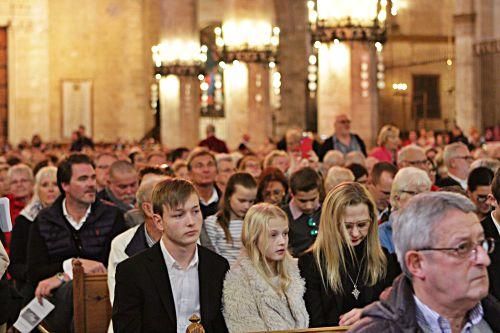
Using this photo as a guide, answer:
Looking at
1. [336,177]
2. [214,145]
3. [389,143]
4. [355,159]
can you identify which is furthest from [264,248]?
[214,145]

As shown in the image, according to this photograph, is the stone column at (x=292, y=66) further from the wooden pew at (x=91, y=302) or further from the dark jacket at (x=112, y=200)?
the wooden pew at (x=91, y=302)

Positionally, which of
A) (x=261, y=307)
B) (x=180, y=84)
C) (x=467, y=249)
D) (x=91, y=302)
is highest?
(x=180, y=84)

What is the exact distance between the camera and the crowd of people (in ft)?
14.4

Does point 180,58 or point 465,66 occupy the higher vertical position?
point 180,58

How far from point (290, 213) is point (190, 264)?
134 inches

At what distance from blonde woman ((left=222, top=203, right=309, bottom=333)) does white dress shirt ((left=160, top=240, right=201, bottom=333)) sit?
187mm

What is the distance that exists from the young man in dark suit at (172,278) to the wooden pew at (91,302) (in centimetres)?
143

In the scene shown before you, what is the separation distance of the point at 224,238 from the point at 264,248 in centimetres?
236

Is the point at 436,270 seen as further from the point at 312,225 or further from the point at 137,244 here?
the point at 312,225

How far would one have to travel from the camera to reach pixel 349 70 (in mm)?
19906

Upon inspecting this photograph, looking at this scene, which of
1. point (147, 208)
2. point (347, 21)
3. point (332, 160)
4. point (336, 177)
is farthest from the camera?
point (347, 21)

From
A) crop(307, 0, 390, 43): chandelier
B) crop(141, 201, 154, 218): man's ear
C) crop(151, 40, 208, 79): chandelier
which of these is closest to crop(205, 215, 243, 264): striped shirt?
crop(141, 201, 154, 218): man's ear

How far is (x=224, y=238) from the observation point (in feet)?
32.0

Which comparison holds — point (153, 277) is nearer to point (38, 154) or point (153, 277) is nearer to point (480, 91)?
point (38, 154)
